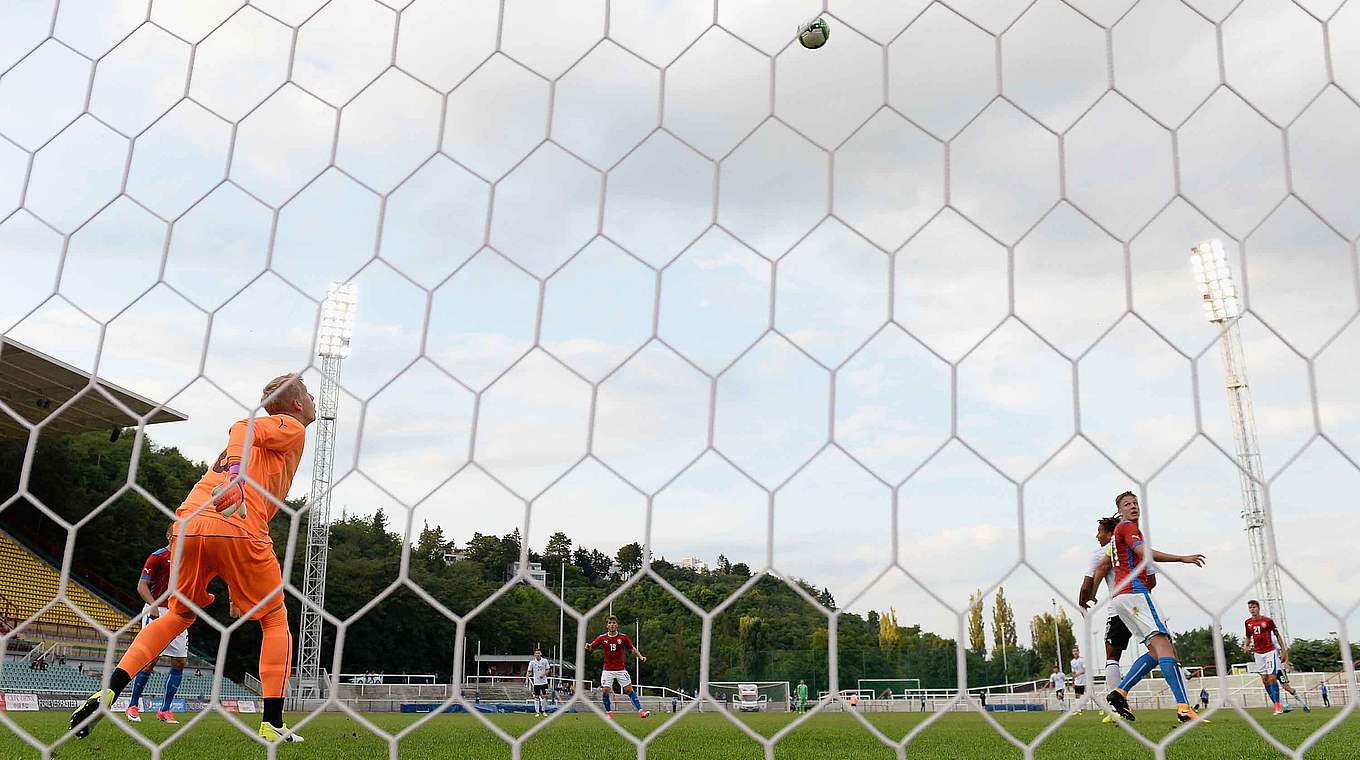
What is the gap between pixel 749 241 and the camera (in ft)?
7.85

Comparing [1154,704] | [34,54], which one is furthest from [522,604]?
[34,54]

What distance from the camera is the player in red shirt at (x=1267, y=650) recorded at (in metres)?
8.41

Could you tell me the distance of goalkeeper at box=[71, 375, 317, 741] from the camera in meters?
2.79

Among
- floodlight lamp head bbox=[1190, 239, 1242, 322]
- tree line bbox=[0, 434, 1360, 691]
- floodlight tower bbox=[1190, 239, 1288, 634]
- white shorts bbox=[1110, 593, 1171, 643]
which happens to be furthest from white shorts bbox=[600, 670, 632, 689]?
floodlight lamp head bbox=[1190, 239, 1242, 322]

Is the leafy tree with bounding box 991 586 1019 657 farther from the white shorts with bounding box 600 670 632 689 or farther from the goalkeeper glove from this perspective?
the white shorts with bounding box 600 670 632 689

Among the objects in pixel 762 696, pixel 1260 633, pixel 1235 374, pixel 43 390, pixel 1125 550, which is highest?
pixel 43 390

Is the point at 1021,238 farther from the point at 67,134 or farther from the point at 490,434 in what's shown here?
the point at 67,134

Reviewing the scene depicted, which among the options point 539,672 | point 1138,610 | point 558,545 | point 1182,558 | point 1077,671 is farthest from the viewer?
point 539,672

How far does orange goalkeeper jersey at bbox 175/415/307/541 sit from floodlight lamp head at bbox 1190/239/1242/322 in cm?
260

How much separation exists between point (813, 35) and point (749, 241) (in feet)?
2.01

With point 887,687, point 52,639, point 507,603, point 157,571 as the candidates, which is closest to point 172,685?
point 157,571

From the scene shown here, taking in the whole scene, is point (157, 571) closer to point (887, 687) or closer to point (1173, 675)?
point (1173, 675)

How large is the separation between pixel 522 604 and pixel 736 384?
93.8 ft

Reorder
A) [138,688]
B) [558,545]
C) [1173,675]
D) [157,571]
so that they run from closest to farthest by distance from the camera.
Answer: [558,545], [1173,675], [157,571], [138,688]
